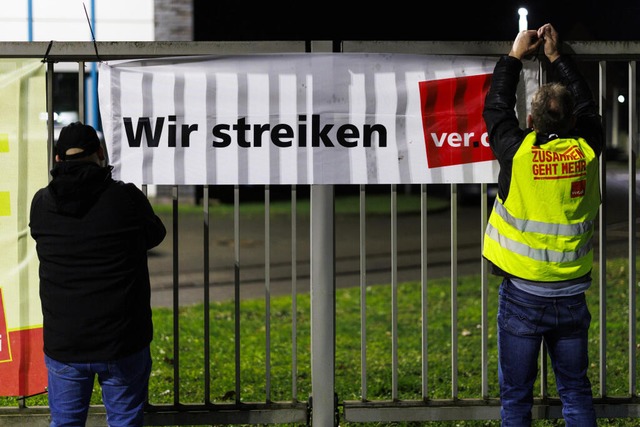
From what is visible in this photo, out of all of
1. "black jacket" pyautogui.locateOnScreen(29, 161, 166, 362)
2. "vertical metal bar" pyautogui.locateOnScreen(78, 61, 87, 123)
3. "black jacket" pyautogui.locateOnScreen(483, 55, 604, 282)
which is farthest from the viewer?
"vertical metal bar" pyautogui.locateOnScreen(78, 61, 87, 123)

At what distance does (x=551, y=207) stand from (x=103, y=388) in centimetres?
207

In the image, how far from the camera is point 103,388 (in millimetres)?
4266

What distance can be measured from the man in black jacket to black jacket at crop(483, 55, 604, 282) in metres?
1.61

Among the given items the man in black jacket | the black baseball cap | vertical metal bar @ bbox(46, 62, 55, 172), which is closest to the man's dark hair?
the man in black jacket

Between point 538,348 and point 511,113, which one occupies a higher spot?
point 511,113

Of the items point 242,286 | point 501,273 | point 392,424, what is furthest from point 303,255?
point 501,273

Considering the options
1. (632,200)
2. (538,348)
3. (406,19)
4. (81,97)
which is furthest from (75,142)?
(406,19)

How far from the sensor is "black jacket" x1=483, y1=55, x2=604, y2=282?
4566mm

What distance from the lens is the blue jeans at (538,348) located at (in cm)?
452

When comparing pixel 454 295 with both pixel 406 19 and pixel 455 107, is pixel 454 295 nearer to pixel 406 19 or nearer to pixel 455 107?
pixel 455 107

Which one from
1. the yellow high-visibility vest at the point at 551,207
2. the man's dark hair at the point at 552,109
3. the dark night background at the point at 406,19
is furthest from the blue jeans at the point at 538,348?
the dark night background at the point at 406,19

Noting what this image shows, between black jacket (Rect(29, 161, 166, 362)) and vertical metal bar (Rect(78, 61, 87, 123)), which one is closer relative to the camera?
black jacket (Rect(29, 161, 166, 362))

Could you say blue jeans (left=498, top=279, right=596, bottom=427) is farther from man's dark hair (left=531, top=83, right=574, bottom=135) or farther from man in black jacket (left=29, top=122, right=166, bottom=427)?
man in black jacket (left=29, top=122, right=166, bottom=427)

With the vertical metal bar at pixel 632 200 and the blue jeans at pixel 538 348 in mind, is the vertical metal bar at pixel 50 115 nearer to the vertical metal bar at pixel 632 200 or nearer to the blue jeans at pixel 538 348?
the blue jeans at pixel 538 348
